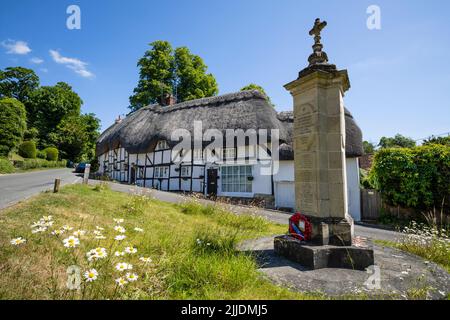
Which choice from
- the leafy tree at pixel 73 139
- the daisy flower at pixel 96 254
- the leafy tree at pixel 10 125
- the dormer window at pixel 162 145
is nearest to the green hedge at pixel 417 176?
the daisy flower at pixel 96 254

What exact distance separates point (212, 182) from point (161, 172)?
15.3ft

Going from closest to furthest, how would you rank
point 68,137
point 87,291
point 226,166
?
point 87,291 → point 226,166 → point 68,137

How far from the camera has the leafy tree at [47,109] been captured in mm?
36844

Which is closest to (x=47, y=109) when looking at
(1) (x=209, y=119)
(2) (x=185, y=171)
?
(2) (x=185, y=171)

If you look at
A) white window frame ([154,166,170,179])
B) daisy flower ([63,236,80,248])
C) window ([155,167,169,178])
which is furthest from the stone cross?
window ([155,167,169,178])

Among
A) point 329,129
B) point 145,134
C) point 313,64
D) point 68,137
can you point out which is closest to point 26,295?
point 329,129

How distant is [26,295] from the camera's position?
7.04ft

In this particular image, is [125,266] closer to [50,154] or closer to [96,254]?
[96,254]

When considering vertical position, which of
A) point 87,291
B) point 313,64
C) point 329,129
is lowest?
point 87,291

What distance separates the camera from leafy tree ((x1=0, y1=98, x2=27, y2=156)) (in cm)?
2142

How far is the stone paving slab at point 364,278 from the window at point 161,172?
13879 mm

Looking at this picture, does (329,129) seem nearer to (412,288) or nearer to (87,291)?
(412,288)
